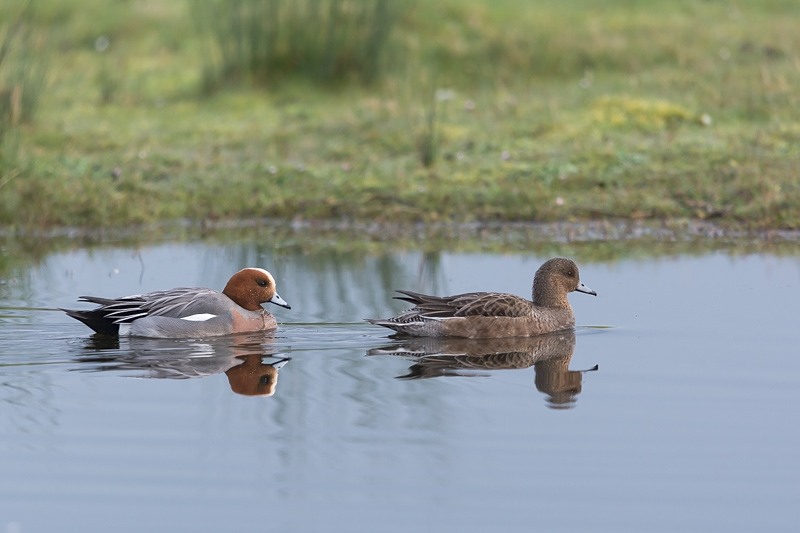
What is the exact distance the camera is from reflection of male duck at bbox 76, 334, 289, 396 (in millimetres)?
7133

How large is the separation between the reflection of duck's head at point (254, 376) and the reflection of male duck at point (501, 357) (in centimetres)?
63

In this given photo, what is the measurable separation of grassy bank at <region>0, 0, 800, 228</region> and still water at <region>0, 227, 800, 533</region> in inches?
90.5

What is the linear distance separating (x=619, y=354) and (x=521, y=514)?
2871 millimetres

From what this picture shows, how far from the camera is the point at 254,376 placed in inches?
283

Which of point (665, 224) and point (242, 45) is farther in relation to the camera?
point (242, 45)

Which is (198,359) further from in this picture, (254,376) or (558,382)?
(558,382)

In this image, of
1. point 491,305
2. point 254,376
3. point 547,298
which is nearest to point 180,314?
point 254,376

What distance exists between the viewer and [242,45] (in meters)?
15.6

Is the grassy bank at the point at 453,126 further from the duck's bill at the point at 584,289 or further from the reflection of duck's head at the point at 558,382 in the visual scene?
the reflection of duck's head at the point at 558,382

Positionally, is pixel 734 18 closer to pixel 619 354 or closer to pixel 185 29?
pixel 185 29


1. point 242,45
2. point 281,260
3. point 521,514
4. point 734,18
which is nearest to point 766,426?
point 521,514

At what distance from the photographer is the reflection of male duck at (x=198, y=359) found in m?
7.13

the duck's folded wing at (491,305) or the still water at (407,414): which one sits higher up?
the duck's folded wing at (491,305)

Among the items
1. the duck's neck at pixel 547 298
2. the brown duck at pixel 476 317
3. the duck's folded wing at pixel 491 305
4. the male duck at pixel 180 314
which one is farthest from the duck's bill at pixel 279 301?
the duck's neck at pixel 547 298
